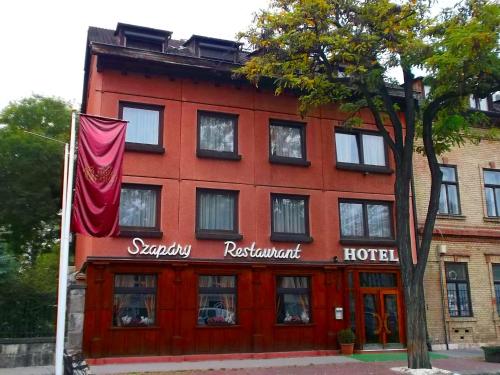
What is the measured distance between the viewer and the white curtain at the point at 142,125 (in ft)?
60.8

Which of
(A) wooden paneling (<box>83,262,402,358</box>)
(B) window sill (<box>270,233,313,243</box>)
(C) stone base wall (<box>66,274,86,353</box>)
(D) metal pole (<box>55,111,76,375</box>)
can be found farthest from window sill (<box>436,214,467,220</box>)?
(D) metal pole (<box>55,111,76,375</box>)

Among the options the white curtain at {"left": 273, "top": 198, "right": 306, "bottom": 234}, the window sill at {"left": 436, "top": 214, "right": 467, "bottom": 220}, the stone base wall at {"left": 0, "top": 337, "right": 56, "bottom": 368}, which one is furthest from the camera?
the window sill at {"left": 436, "top": 214, "right": 467, "bottom": 220}

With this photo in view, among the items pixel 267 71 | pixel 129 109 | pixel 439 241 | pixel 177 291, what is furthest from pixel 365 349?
pixel 129 109

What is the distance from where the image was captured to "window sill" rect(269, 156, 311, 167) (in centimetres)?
2005

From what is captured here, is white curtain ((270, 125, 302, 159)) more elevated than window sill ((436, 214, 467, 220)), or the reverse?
white curtain ((270, 125, 302, 159))

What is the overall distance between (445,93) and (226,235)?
8.26 m

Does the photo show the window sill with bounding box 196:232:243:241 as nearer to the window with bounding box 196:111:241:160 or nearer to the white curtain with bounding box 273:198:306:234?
the white curtain with bounding box 273:198:306:234

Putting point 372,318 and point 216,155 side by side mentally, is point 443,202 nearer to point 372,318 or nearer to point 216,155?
point 372,318

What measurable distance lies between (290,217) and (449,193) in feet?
24.5

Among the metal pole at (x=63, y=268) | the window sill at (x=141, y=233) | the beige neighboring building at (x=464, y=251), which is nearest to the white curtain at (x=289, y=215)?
the window sill at (x=141, y=233)

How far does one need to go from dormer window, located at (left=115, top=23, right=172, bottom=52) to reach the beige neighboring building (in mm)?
11248

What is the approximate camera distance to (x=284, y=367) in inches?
635

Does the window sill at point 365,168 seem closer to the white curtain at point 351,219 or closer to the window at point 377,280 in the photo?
the white curtain at point 351,219

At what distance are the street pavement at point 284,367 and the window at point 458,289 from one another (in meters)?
3.30
